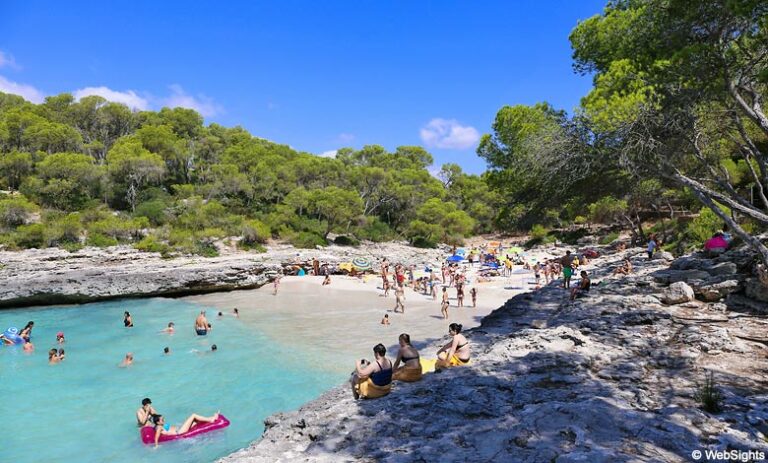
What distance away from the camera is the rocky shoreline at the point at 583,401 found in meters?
4.05

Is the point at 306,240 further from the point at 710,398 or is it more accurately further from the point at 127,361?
the point at 710,398

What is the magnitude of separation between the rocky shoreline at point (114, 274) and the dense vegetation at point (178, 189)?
2849mm

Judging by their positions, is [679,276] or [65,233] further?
[65,233]

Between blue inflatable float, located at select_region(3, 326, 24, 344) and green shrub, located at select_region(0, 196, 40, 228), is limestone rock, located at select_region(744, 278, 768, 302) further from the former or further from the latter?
green shrub, located at select_region(0, 196, 40, 228)

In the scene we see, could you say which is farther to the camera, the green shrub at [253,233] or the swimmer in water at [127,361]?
the green shrub at [253,233]

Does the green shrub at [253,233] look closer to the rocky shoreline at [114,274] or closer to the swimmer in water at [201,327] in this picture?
the rocky shoreline at [114,274]

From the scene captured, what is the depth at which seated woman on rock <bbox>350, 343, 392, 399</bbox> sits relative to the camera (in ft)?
21.0

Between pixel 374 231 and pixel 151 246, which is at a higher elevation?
pixel 374 231

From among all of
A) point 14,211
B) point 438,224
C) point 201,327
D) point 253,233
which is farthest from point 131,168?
point 438,224

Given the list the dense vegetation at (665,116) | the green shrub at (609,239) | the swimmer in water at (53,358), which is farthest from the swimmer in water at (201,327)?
the green shrub at (609,239)

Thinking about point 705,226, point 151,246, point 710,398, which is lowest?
point 710,398

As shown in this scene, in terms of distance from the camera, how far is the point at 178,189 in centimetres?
4219

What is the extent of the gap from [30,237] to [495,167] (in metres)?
32.0

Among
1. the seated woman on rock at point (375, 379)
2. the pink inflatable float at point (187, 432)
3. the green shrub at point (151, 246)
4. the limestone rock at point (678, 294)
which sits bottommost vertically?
the pink inflatable float at point (187, 432)
